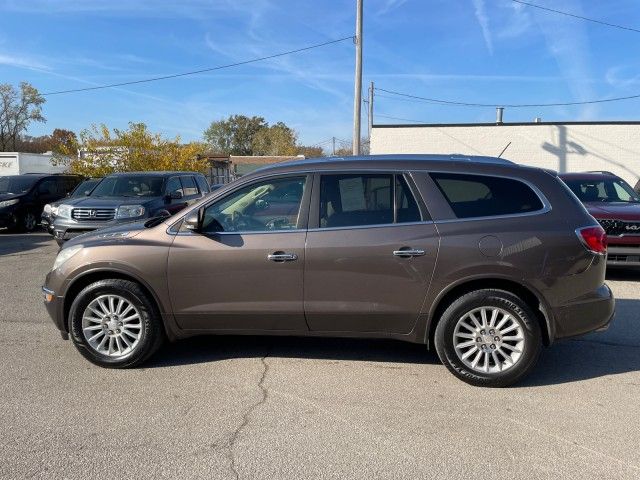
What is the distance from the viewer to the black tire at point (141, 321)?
455 centimetres

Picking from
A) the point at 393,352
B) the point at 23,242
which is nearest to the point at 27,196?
the point at 23,242

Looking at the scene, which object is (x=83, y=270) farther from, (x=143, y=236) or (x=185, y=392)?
(x=185, y=392)

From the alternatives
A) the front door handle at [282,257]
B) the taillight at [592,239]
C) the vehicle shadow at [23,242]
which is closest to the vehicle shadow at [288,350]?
the front door handle at [282,257]

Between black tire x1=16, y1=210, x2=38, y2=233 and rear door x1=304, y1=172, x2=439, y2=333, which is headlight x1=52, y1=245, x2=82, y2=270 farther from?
black tire x1=16, y1=210, x2=38, y2=233

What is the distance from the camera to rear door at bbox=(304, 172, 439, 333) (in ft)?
13.9

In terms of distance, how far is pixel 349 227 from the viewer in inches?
171

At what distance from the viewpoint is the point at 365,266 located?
167 inches

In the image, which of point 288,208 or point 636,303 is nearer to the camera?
point 288,208

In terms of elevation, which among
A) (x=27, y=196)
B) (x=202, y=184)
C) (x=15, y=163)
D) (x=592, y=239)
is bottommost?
(x=592, y=239)

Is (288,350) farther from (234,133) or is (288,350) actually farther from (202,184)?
(234,133)

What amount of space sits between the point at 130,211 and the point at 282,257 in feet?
21.7

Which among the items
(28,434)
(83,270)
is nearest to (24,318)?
(83,270)

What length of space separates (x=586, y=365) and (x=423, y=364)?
56.2 inches

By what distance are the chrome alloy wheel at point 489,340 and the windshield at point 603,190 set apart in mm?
6085
